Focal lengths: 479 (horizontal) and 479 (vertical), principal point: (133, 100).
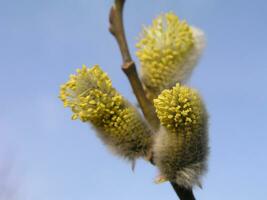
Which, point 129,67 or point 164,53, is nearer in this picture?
point 129,67

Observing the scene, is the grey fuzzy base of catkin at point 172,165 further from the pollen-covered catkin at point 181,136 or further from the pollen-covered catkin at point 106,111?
the pollen-covered catkin at point 106,111

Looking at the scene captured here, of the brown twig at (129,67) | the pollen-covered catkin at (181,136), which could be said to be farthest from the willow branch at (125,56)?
the pollen-covered catkin at (181,136)

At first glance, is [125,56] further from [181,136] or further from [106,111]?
[181,136]

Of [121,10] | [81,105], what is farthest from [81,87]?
[121,10]

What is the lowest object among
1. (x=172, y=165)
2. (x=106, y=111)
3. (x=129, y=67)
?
(x=172, y=165)

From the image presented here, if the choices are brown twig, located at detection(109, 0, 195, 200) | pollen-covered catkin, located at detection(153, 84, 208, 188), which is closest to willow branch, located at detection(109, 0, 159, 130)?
brown twig, located at detection(109, 0, 195, 200)

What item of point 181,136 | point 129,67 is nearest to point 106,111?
point 129,67
